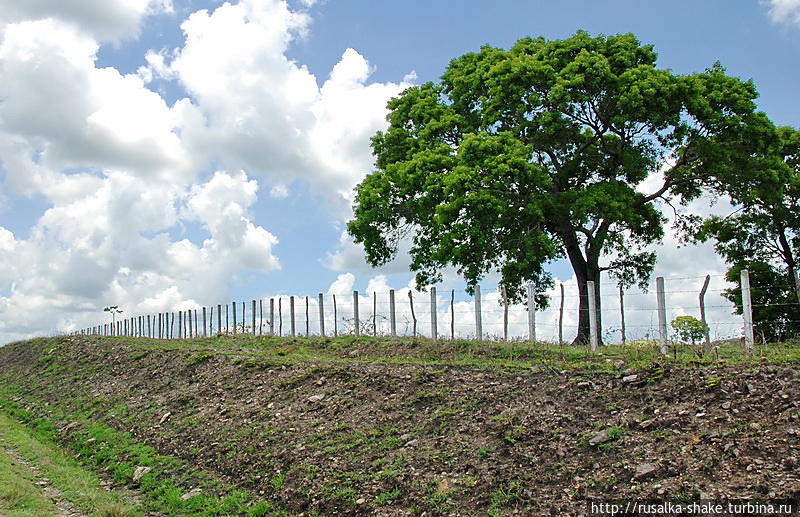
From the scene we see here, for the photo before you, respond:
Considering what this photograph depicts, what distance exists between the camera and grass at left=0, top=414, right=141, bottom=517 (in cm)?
1012

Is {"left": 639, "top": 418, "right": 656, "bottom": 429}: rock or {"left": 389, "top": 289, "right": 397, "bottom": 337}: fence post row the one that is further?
{"left": 389, "top": 289, "right": 397, "bottom": 337}: fence post row

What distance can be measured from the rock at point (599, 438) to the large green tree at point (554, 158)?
13391mm

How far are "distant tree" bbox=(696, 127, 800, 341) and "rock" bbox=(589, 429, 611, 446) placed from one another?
18348 mm

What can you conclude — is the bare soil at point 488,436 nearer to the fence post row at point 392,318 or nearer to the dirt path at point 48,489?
the dirt path at point 48,489

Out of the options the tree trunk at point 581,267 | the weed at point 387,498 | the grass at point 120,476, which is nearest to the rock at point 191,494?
the grass at point 120,476

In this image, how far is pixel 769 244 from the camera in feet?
90.0

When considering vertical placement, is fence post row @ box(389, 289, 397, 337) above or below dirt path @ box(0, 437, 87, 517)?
above

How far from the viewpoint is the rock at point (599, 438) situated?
8.60m

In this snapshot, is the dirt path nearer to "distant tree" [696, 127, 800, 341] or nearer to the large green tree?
the large green tree

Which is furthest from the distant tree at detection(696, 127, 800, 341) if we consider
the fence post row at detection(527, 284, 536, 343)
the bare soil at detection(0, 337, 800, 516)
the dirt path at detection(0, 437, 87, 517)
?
the dirt path at detection(0, 437, 87, 517)

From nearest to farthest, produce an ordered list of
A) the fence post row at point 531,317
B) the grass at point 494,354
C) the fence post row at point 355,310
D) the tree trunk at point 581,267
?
the grass at point 494,354 < the fence post row at point 531,317 < the tree trunk at point 581,267 < the fence post row at point 355,310

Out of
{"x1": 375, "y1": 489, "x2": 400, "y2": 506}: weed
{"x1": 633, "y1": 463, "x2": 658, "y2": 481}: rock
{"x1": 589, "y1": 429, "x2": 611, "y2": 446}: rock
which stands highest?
{"x1": 589, "y1": 429, "x2": 611, "y2": 446}: rock

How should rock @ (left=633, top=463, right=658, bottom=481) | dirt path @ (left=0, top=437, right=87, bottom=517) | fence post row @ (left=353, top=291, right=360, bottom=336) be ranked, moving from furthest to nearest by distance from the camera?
fence post row @ (left=353, top=291, right=360, bottom=336), dirt path @ (left=0, top=437, right=87, bottom=517), rock @ (left=633, top=463, right=658, bottom=481)

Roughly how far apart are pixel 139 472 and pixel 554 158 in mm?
19771
